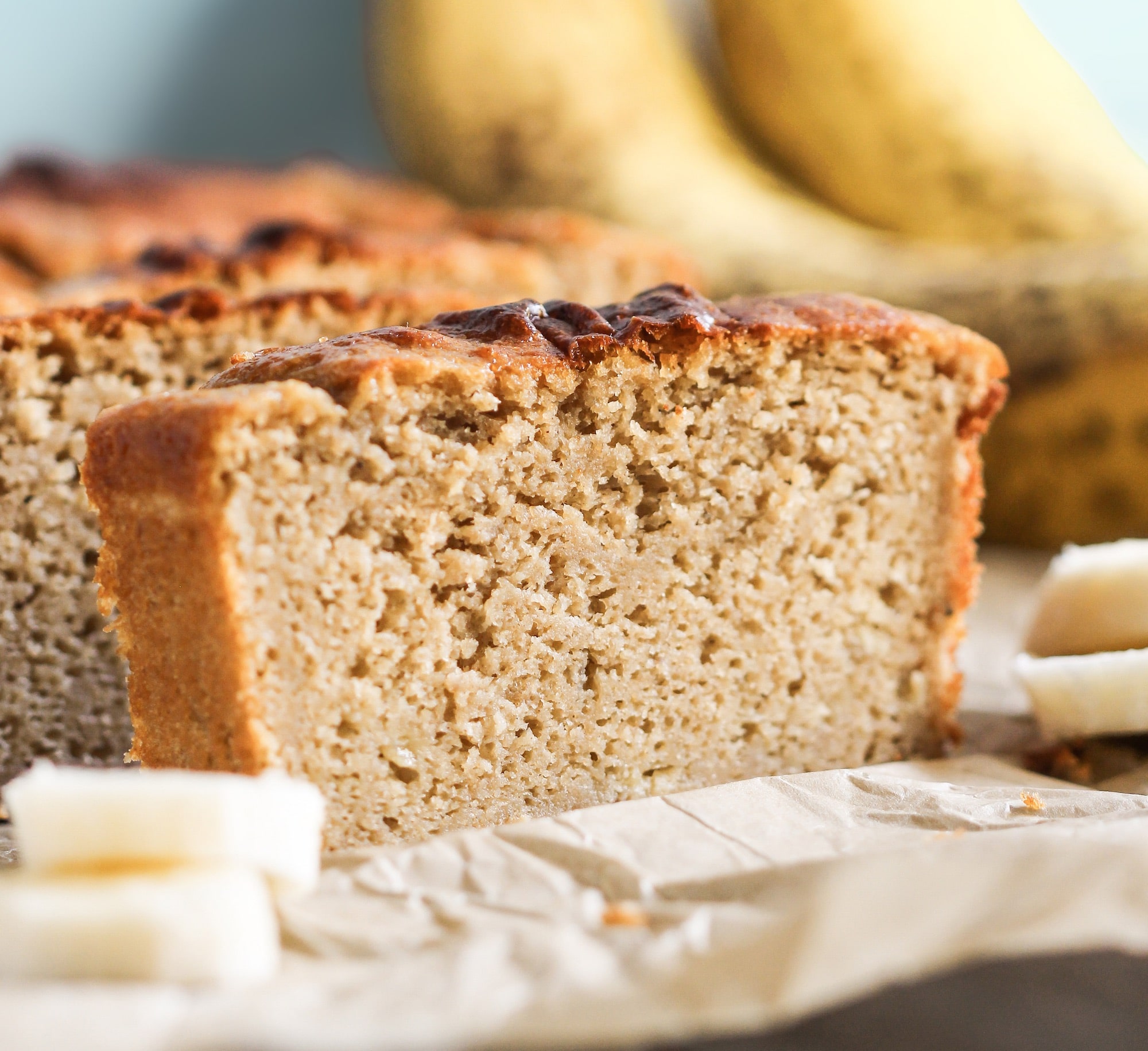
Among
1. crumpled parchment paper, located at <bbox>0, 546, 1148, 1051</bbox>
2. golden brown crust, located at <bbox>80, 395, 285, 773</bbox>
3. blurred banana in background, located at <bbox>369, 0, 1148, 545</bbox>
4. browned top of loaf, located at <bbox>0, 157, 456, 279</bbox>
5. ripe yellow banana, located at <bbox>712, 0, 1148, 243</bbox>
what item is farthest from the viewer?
ripe yellow banana, located at <bbox>712, 0, 1148, 243</bbox>

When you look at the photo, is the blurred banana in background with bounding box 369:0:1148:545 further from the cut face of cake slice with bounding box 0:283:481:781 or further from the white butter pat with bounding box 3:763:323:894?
the white butter pat with bounding box 3:763:323:894

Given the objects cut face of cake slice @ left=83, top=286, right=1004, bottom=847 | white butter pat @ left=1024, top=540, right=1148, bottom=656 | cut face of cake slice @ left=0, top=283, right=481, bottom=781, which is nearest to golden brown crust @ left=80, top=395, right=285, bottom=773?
cut face of cake slice @ left=83, top=286, right=1004, bottom=847

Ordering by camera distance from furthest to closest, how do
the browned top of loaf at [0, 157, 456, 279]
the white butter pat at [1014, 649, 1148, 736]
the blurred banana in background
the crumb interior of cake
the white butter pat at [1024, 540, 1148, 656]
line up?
1. the blurred banana in background
2. the browned top of loaf at [0, 157, 456, 279]
3. the white butter pat at [1024, 540, 1148, 656]
4. the white butter pat at [1014, 649, 1148, 736]
5. the crumb interior of cake

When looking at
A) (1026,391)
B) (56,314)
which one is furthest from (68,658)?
(1026,391)

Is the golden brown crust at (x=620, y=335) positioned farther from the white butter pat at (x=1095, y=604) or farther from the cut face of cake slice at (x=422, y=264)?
the cut face of cake slice at (x=422, y=264)

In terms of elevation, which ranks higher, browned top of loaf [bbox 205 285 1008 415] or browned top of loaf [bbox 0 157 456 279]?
browned top of loaf [bbox 0 157 456 279]

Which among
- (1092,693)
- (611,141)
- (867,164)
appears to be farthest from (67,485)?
(867,164)

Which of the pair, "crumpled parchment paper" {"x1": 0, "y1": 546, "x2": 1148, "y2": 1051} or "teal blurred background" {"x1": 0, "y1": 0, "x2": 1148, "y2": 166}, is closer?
"crumpled parchment paper" {"x1": 0, "y1": 546, "x2": 1148, "y2": 1051}
